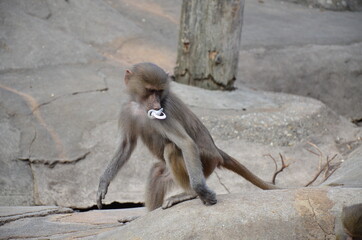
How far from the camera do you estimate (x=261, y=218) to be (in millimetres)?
4051

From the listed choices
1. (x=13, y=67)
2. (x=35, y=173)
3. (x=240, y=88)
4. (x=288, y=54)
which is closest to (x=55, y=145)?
(x=35, y=173)

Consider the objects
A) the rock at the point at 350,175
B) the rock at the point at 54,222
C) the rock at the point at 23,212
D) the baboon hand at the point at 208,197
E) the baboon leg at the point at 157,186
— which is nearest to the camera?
the baboon hand at the point at 208,197

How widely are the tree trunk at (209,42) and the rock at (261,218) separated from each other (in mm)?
4658

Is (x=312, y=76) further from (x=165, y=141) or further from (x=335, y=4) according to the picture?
(x=165, y=141)

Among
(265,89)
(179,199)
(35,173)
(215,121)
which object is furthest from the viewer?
(265,89)

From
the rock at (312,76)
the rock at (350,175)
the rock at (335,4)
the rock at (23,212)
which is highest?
the rock at (335,4)

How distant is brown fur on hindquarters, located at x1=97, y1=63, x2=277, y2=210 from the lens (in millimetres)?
4656

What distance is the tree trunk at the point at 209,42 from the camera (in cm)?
859

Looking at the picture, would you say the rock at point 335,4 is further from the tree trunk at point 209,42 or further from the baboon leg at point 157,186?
the baboon leg at point 157,186

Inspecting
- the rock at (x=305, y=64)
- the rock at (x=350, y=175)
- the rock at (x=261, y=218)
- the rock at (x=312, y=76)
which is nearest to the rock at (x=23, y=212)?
the rock at (x=261, y=218)

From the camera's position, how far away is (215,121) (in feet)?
25.6

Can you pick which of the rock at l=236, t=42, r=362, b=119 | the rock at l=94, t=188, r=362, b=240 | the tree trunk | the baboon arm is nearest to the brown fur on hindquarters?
the baboon arm

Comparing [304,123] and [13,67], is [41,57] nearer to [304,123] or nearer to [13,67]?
[13,67]

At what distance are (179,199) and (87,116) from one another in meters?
3.50
